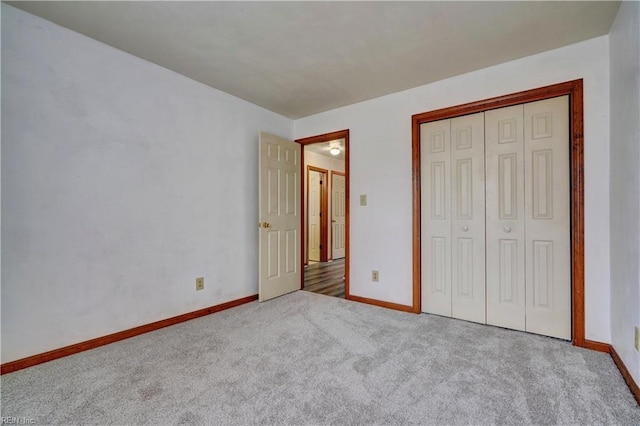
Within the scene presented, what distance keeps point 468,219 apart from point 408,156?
0.86 meters

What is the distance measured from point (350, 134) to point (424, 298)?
201cm

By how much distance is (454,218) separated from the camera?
283 centimetres

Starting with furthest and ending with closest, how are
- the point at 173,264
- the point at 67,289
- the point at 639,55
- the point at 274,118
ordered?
the point at 274,118 < the point at 173,264 < the point at 67,289 < the point at 639,55

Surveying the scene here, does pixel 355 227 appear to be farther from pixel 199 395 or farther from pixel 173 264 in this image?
pixel 199 395

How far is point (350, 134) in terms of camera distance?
139 inches

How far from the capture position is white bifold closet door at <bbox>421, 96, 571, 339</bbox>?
7.73ft

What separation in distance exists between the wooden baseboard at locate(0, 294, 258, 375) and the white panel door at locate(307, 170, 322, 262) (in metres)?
3.22

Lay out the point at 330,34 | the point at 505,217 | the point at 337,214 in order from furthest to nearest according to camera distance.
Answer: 1. the point at 337,214
2. the point at 505,217
3. the point at 330,34

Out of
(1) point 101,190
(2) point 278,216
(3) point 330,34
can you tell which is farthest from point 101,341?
(3) point 330,34

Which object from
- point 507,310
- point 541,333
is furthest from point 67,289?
point 541,333

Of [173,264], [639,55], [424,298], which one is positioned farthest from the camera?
[424,298]

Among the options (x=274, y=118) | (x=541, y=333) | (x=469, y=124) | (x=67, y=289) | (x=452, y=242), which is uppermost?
(x=274, y=118)

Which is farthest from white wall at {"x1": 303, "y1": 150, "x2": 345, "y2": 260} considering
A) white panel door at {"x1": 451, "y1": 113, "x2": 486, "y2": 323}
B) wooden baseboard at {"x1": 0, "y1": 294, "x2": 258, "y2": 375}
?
white panel door at {"x1": 451, "y1": 113, "x2": 486, "y2": 323}

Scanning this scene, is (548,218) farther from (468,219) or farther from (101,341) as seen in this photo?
(101,341)
